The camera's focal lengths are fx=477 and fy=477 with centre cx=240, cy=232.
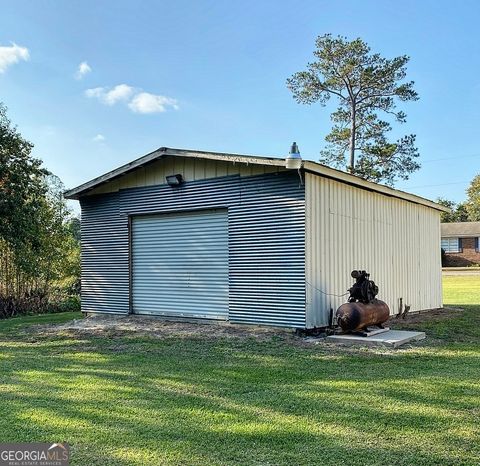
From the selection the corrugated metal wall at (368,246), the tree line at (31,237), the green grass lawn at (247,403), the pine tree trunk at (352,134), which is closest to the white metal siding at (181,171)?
the corrugated metal wall at (368,246)

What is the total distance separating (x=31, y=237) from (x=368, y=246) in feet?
23.7

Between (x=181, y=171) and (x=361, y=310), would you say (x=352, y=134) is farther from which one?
(x=361, y=310)

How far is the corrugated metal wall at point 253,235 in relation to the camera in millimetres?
7668

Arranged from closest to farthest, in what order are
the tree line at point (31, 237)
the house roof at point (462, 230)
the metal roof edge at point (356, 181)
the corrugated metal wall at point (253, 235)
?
1. the metal roof edge at point (356, 181)
2. the corrugated metal wall at point (253, 235)
3. the tree line at point (31, 237)
4. the house roof at point (462, 230)

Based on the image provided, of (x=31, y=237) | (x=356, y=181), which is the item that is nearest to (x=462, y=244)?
(x=356, y=181)

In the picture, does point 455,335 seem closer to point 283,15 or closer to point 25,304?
point 283,15

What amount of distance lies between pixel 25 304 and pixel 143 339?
8.05m

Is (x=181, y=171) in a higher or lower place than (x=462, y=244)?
higher

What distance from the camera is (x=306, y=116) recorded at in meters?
23.3

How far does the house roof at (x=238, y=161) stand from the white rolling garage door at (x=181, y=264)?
1.07 m

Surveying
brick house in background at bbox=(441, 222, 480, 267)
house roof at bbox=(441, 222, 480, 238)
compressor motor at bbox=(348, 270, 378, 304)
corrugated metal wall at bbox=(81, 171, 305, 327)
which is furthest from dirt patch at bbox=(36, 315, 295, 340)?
house roof at bbox=(441, 222, 480, 238)

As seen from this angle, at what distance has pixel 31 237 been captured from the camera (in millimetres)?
10586

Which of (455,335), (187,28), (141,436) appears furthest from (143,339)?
(187,28)

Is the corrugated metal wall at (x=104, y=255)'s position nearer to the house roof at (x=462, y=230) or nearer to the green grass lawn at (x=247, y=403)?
the green grass lawn at (x=247, y=403)
